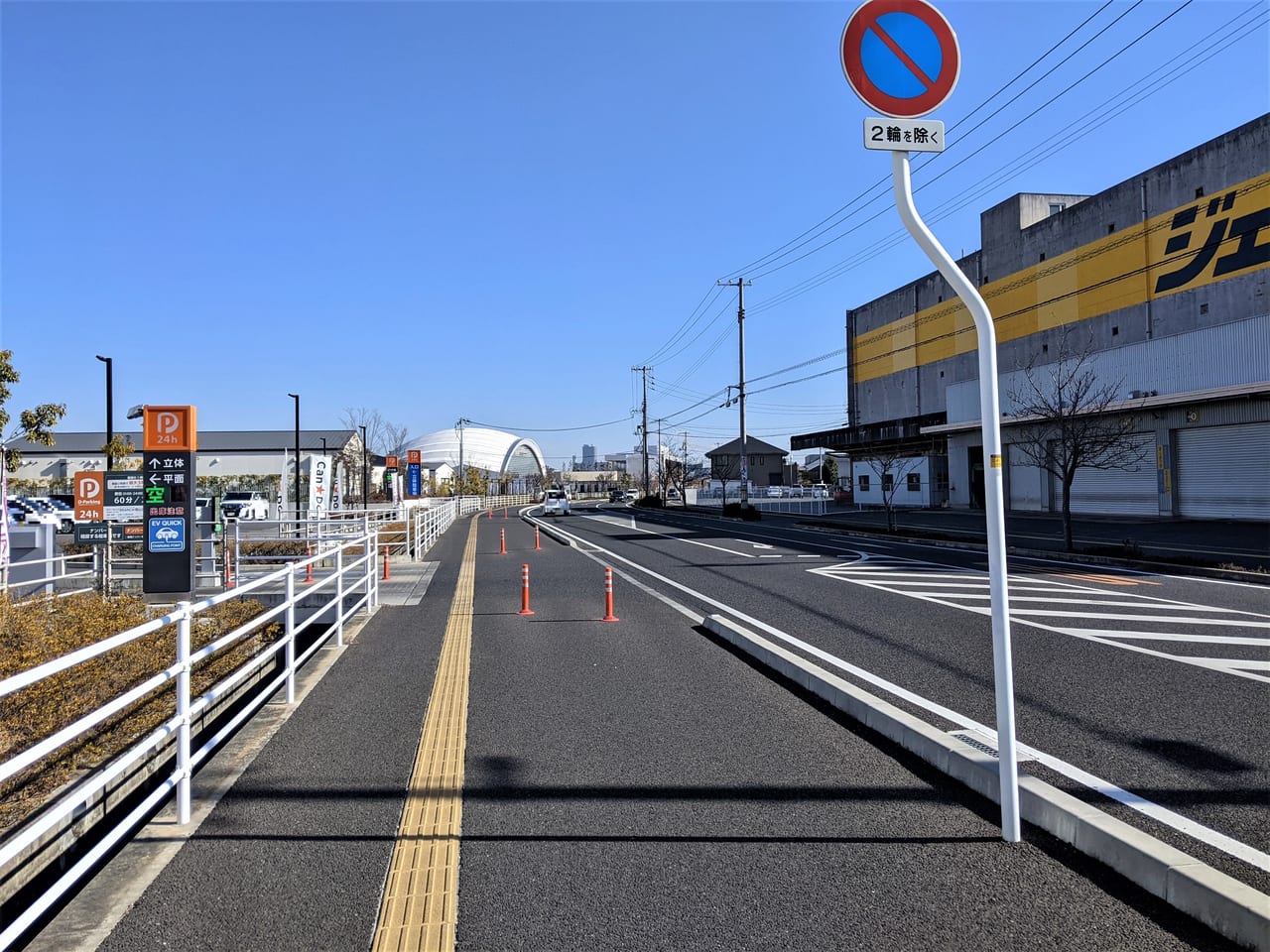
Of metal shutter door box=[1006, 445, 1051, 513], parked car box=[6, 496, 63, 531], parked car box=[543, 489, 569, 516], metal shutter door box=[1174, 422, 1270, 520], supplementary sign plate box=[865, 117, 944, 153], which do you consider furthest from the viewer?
parked car box=[543, 489, 569, 516]

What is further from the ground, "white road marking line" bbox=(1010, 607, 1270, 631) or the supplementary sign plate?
the supplementary sign plate

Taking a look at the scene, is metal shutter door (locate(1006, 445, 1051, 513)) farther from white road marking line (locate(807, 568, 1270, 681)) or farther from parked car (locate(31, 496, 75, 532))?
parked car (locate(31, 496, 75, 532))

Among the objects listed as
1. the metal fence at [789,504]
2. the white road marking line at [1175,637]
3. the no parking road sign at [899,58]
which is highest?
the no parking road sign at [899,58]

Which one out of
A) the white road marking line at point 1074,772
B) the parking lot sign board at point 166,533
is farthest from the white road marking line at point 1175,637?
the parking lot sign board at point 166,533

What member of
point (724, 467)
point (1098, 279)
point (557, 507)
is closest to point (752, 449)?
point (724, 467)

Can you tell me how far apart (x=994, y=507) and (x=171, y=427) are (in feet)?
43.7

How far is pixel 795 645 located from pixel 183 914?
22.3 feet

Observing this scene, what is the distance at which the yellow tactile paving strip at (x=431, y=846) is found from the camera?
3318 millimetres

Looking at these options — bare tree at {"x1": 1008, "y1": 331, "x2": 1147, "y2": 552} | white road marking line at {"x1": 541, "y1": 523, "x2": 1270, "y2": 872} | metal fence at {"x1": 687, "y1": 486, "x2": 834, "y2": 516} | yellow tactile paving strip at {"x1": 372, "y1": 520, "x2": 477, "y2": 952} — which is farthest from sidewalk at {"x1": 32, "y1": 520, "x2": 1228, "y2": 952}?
metal fence at {"x1": 687, "y1": 486, "x2": 834, "y2": 516}

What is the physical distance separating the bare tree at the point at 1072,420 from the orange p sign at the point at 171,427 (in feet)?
61.5

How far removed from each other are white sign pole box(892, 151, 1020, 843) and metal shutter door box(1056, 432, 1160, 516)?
32520 mm

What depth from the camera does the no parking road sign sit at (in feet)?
13.6

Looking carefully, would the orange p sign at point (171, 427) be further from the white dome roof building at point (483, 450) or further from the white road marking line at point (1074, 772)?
the white dome roof building at point (483, 450)

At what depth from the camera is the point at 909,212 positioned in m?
4.14
